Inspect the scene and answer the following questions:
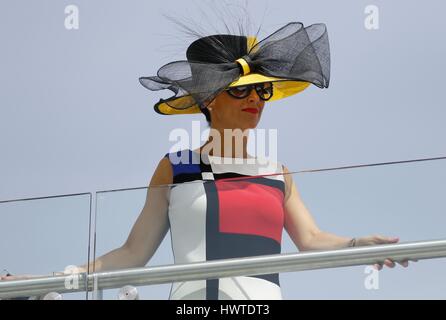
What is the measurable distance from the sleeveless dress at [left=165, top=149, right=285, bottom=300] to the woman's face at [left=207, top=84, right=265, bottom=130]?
0.64 meters

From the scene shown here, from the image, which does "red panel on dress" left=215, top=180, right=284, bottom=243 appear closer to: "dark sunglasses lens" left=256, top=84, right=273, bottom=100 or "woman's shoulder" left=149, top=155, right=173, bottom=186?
"woman's shoulder" left=149, top=155, right=173, bottom=186

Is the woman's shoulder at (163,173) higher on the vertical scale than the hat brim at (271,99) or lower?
lower

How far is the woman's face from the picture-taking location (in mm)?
3477

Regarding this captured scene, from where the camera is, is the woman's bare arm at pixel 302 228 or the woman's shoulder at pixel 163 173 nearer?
the woman's bare arm at pixel 302 228

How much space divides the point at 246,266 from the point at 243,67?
1.21 meters

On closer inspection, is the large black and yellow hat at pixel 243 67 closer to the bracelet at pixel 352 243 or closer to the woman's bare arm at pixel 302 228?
the woman's bare arm at pixel 302 228

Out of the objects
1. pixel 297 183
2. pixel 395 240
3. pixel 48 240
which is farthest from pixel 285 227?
pixel 48 240

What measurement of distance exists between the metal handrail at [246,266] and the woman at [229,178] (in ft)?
0.08

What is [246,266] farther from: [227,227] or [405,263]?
[405,263]

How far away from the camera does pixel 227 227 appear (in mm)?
2658

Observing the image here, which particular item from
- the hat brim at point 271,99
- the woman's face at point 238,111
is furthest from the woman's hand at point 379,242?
the hat brim at point 271,99

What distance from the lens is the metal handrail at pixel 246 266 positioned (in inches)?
96.7

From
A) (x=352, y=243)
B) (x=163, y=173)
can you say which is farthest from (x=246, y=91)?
(x=352, y=243)

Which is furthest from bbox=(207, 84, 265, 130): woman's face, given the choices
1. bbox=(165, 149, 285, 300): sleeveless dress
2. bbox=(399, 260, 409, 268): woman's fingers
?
bbox=(399, 260, 409, 268): woman's fingers
